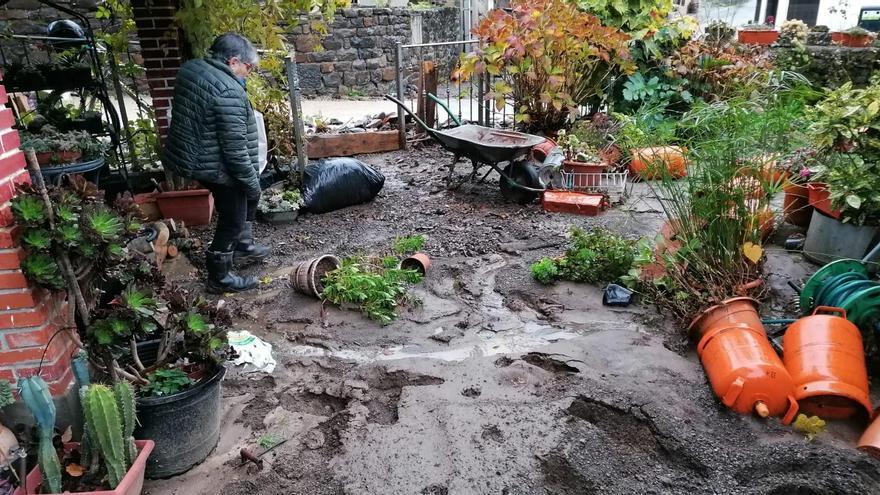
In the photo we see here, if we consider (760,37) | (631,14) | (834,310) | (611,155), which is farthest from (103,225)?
(760,37)

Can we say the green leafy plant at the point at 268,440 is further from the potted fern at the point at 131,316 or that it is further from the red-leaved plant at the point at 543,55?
the red-leaved plant at the point at 543,55

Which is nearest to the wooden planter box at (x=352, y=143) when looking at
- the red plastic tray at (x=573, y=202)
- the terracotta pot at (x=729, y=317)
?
Answer: the red plastic tray at (x=573, y=202)

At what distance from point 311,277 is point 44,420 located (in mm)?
2061

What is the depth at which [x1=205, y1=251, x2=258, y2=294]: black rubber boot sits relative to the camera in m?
4.10

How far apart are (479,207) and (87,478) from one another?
437 centimetres

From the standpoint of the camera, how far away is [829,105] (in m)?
3.75

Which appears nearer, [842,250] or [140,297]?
[140,297]

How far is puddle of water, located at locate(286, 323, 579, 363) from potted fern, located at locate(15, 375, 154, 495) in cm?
134

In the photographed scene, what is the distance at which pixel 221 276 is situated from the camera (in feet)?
13.6

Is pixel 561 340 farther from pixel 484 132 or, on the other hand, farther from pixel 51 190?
pixel 484 132

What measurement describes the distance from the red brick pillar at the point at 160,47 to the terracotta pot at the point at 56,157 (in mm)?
1232

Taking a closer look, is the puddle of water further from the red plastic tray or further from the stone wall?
the stone wall

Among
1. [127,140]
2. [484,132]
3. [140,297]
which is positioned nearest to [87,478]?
[140,297]

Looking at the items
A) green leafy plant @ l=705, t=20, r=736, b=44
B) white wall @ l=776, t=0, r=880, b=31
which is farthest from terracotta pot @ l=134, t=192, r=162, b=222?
white wall @ l=776, t=0, r=880, b=31
